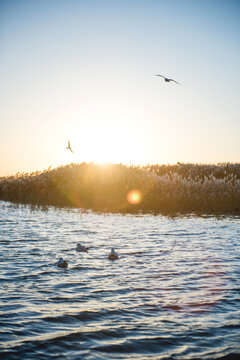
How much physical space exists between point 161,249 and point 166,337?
6.58 meters

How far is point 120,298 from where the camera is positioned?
770cm

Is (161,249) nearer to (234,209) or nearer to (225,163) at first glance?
(234,209)

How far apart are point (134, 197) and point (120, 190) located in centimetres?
116

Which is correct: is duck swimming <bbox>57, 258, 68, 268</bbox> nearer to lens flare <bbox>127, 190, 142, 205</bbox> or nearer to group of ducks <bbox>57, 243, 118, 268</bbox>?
group of ducks <bbox>57, 243, 118, 268</bbox>

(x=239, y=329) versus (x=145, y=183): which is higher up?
(x=145, y=183)

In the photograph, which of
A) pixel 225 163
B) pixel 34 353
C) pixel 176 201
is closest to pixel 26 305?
pixel 34 353

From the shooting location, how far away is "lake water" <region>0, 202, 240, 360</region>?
5.69 metres

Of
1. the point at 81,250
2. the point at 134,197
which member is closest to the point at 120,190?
the point at 134,197

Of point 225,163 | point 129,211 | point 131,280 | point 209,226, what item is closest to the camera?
point 131,280

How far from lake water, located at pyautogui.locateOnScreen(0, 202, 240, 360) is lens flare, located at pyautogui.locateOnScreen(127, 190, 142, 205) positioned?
1114 centimetres

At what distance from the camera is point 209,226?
59.0ft

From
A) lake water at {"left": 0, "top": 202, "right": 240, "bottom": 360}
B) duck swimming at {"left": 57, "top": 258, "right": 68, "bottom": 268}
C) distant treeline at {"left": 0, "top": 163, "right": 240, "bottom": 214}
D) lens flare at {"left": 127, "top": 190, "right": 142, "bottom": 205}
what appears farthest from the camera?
lens flare at {"left": 127, "top": 190, "right": 142, "bottom": 205}

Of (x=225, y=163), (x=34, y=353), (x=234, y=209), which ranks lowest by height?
(x=34, y=353)

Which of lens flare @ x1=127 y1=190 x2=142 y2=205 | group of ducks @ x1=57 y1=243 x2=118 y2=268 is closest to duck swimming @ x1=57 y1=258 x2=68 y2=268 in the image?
group of ducks @ x1=57 y1=243 x2=118 y2=268
